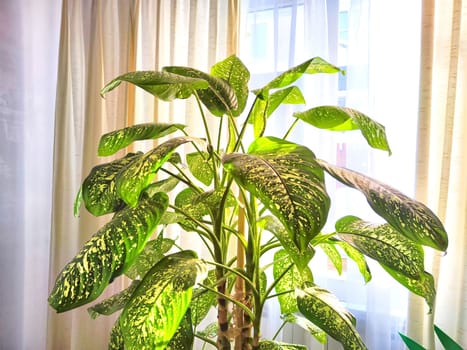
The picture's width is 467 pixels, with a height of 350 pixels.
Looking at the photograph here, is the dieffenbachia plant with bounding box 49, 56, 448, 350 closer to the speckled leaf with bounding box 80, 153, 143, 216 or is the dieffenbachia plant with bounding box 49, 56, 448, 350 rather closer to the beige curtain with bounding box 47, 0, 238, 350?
the speckled leaf with bounding box 80, 153, 143, 216

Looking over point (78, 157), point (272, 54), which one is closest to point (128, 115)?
point (78, 157)

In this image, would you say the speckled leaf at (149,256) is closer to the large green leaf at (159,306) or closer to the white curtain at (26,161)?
the large green leaf at (159,306)

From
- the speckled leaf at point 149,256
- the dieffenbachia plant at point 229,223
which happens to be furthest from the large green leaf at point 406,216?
the speckled leaf at point 149,256

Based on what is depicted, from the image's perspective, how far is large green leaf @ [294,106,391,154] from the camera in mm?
805

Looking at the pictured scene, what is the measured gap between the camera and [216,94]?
0.80 metres

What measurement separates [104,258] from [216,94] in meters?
0.37

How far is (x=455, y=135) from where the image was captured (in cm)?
122

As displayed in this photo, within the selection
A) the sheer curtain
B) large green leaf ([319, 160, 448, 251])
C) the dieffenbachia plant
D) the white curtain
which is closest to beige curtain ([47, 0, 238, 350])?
the white curtain

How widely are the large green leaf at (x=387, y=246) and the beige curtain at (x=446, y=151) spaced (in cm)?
49

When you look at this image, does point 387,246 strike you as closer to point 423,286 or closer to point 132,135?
point 423,286

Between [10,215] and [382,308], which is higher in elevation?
[10,215]

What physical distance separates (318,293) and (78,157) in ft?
4.15

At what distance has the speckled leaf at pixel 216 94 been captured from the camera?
0.80 metres

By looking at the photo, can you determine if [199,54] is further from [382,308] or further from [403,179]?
[382,308]
